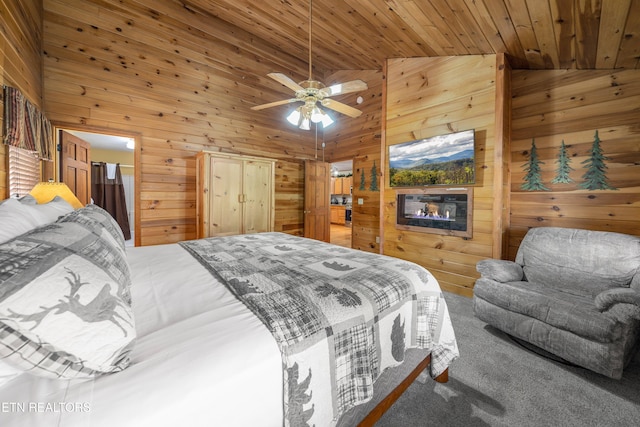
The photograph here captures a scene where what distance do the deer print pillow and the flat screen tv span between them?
3.43 m

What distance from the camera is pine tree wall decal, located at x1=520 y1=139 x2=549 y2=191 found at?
2955mm

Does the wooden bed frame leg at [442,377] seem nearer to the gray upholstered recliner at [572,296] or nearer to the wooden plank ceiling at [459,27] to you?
the gray upholstered recliner at [572,296]

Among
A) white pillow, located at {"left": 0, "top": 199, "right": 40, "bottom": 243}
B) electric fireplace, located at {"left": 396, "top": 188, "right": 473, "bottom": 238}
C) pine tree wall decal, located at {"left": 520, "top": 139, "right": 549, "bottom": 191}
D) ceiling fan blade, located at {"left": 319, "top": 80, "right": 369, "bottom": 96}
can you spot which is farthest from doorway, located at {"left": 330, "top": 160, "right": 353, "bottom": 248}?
white pillow, located at {"left": 0, "top": 199, "right": 40, "bottom": 243}

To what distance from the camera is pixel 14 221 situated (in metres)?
0.96

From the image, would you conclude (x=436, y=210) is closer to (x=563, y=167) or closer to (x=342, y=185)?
(x=563, y=167)

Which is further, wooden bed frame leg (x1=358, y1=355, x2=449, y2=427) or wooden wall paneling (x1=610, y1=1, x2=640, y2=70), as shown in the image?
wooden wall paneling (x1=610, y1=1, x2=640, y2=70)

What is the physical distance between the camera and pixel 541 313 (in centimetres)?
190

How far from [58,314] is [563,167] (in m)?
4.07

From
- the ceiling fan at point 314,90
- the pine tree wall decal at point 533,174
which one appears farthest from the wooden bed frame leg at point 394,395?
the pine tree wall decal at point 533,174

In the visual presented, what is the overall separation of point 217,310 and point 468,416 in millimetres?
1513

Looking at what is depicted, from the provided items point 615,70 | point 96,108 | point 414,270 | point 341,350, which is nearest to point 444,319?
point 414,270

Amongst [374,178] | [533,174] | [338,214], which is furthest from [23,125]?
[338,214]

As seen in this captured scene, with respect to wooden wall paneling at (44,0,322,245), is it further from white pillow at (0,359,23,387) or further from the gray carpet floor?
the gray carpet floor

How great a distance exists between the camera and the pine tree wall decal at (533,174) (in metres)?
2.96
